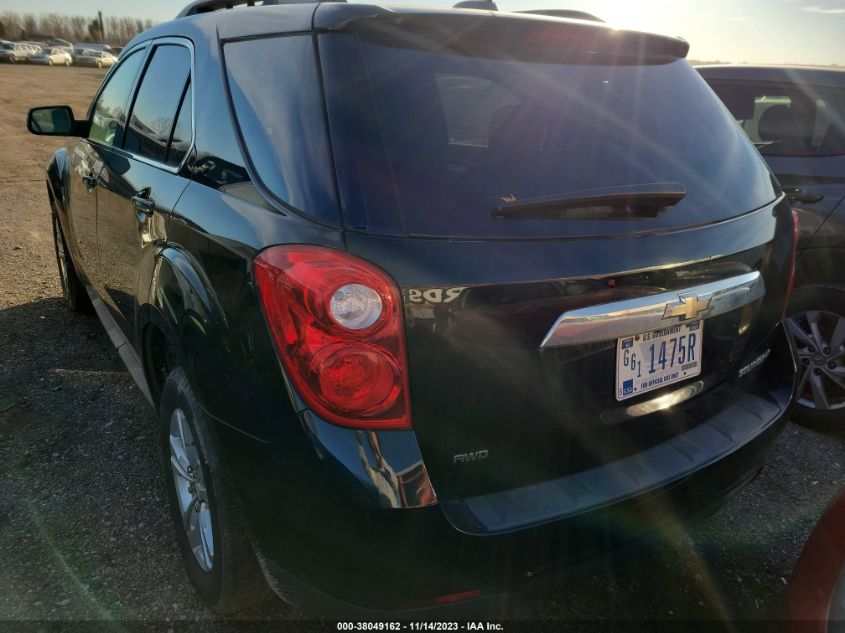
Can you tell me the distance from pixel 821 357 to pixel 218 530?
2936mm

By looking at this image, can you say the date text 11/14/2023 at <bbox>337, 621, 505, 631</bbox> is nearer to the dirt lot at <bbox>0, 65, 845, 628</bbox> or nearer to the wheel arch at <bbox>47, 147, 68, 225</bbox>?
the dirt lot at <bbox>0, 65, 845, 628</bbox>

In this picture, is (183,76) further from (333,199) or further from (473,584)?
(473,584)

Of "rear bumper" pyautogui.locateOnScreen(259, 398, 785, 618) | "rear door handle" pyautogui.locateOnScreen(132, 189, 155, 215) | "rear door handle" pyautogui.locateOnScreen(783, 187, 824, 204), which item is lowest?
"rear bumper" pyautogui.locateOnScreen(259, 398, 785, 618)

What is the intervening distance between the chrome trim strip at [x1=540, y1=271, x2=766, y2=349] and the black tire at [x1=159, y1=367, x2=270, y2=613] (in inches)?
36.5

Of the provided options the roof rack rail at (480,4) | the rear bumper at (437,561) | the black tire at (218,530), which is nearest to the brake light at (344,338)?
the rear bumper at (437,561)

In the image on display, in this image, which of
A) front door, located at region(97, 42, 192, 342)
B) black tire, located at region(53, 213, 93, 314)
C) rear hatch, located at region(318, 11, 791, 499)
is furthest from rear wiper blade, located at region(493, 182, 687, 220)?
black tire, located at region(53, 213, 93, 314)

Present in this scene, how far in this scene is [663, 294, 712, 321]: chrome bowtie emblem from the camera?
1.60 m

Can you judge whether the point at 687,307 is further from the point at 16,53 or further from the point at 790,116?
the point at 16,53

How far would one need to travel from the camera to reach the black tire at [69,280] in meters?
4.26

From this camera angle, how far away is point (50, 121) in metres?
3.48

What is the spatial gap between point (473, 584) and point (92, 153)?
2.81 m

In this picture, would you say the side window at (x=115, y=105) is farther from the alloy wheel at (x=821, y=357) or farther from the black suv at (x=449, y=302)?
the alloy wheel at (x=821, y=357)

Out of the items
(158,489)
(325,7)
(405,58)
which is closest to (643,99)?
(405,58)

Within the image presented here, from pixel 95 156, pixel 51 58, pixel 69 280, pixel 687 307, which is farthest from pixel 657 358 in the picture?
pixel 51 58
